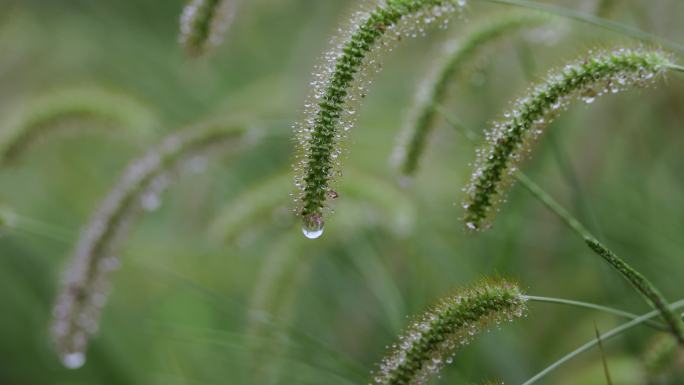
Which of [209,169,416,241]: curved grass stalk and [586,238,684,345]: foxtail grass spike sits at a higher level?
[209,169,416,241]: curved grass stalk

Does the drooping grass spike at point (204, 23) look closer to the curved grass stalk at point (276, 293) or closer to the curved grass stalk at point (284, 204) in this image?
the curved grass stalk at point (284, 204)

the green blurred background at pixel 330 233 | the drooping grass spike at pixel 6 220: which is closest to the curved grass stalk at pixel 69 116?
the green blurred background at pixel 330 233

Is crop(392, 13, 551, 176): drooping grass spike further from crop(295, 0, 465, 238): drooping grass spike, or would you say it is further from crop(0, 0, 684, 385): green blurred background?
crop(295, 0, 465, 238): drooping grass spike

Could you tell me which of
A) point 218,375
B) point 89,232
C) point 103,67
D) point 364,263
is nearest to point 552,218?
point 364,263

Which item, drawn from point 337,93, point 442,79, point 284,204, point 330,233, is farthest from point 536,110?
point 330,233

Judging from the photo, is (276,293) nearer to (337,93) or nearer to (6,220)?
(6,220)

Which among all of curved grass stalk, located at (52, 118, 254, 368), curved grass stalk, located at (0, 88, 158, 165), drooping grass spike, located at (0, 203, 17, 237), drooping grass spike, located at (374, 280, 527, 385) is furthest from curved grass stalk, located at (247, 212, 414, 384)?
drooping grass spike, located at (374, 280, 527, 385)
